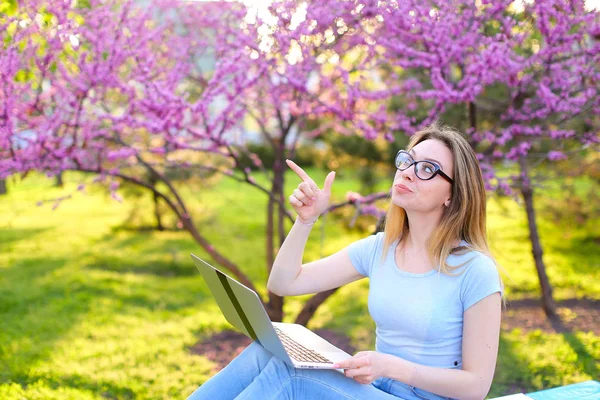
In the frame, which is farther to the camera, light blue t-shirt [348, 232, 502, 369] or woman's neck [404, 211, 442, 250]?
woman's neck [404, 211, 442, 250]

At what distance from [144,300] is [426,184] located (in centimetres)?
411

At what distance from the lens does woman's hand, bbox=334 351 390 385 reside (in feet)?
5.53

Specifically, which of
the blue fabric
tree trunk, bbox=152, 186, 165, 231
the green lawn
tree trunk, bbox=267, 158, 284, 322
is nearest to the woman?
the green lawn

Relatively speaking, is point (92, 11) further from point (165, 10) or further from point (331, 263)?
point (331, 263)

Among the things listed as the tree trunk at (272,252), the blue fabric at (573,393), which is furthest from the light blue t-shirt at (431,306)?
the tree trunk at (272,252)

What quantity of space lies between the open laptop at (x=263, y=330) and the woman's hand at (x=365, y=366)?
50 mm

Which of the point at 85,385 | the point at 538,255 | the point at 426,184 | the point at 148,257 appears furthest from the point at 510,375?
the point at 148,257

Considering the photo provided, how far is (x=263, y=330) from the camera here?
176 centimetres

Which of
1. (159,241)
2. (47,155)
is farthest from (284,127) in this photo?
(159,241)

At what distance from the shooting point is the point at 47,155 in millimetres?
3363

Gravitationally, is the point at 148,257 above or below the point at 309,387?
below

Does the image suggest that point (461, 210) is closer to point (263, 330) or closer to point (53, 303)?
point (263, 330)

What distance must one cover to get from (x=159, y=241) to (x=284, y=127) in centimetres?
409

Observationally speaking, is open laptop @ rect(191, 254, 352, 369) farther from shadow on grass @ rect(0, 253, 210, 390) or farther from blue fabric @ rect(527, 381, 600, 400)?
shadow on grass @ rect(0, 253, 210, 390)
